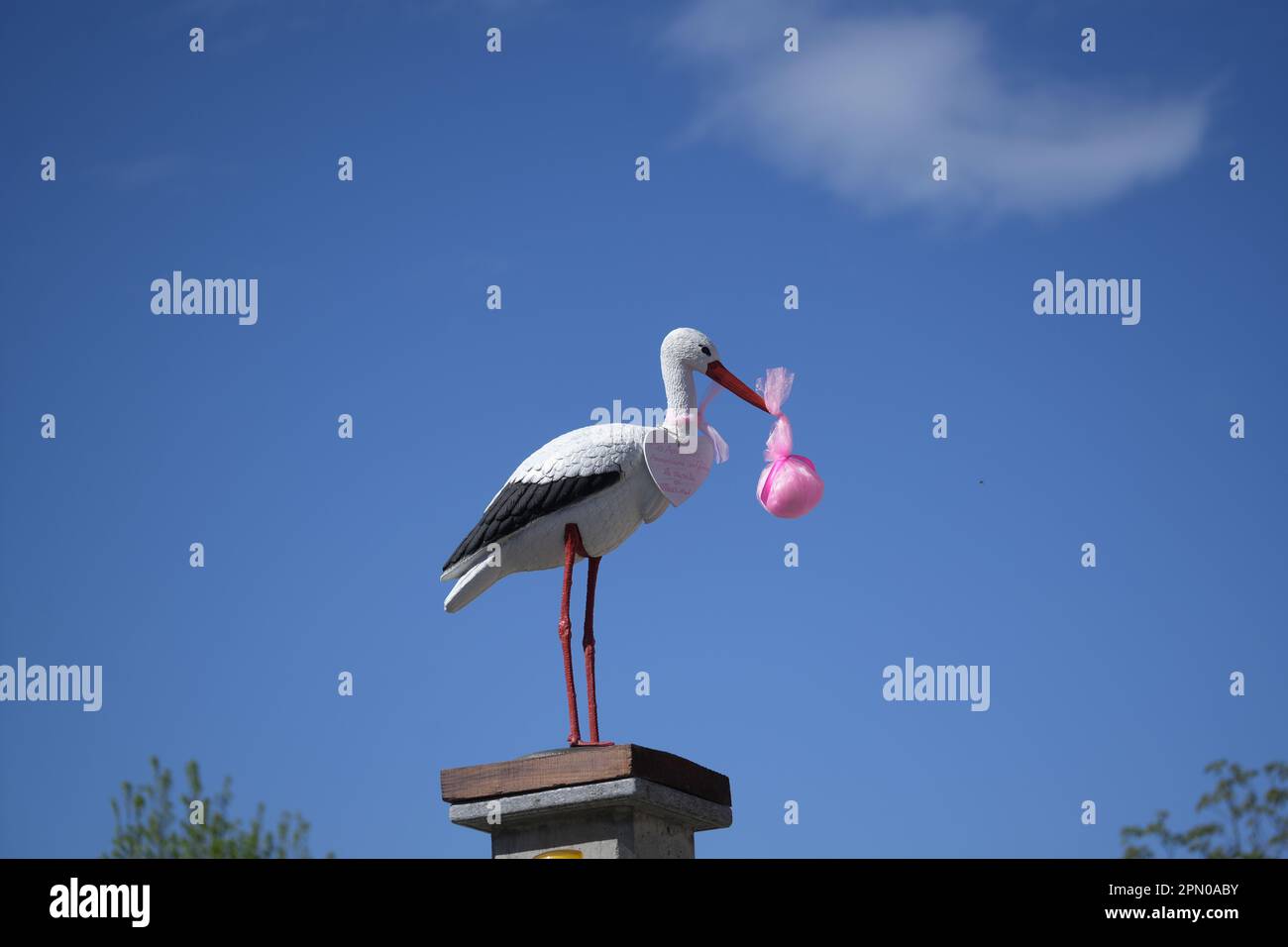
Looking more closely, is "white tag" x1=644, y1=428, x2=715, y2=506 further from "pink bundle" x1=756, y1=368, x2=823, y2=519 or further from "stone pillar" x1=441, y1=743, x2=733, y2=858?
"stone pillar" x1=441, y1=743, x2=733, y2=858

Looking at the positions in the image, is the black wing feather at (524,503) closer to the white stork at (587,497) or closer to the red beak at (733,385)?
the white stork at (587,497)

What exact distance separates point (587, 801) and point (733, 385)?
10.2ft

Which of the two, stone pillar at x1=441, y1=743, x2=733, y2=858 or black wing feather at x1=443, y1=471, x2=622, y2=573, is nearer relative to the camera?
stone pillar at x1=441, y1=743, x2=733, y2=858

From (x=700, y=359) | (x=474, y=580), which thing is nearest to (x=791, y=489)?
(x=700, y=359)

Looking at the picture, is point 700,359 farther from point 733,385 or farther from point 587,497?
point 587,497

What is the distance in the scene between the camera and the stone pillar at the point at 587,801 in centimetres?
995

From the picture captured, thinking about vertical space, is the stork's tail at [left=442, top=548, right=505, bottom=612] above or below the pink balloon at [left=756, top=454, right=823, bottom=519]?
below

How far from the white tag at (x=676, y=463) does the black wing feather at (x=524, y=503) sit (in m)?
0.26

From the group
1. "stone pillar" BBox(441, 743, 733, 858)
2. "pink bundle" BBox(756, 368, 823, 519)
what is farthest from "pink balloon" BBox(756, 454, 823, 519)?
"stone pillar" BBox(441, 743, 733, 858)

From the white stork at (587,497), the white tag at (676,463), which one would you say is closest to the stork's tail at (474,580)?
the white stork at (587,497)

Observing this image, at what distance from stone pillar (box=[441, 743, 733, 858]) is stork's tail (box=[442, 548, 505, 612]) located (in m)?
1.27

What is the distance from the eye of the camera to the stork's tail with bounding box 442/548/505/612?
1118 cm

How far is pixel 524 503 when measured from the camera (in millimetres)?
11062
